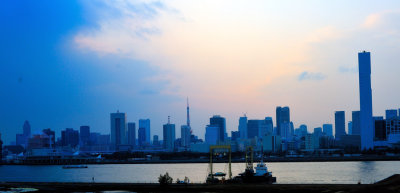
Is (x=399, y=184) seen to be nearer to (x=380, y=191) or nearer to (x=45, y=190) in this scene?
(x=380, y=191)

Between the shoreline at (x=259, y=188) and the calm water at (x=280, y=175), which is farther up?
the shoreline at (x=259, y=188)

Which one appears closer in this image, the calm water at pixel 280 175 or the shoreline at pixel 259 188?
the shoreline at pixel 259 188

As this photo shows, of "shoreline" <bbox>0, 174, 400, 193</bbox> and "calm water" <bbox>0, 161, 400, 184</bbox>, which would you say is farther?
"calm water" <bbox>0, 161, 400, 184</bbox>

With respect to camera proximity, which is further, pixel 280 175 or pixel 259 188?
pixel 280 175

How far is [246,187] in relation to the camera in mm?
58844

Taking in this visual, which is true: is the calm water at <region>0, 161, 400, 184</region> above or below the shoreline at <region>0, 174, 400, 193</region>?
below

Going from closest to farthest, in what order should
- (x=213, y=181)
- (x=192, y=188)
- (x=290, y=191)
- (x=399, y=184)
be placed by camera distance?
1. (x=399, y=184)
2. (x=290, y=191)
3. (x=192, y=188)
4. (x=213, y=181)

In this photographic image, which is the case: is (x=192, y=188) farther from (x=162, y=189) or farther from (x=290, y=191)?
(x=290, y=191)

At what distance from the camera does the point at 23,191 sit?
6084 centimetres

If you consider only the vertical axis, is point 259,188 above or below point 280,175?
above

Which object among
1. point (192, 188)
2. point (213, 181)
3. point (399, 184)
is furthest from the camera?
point (213, 181)

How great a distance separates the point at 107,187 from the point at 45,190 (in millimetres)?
7330

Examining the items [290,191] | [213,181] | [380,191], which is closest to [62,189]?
[213,181]

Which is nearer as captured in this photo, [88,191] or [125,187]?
[88,191]
